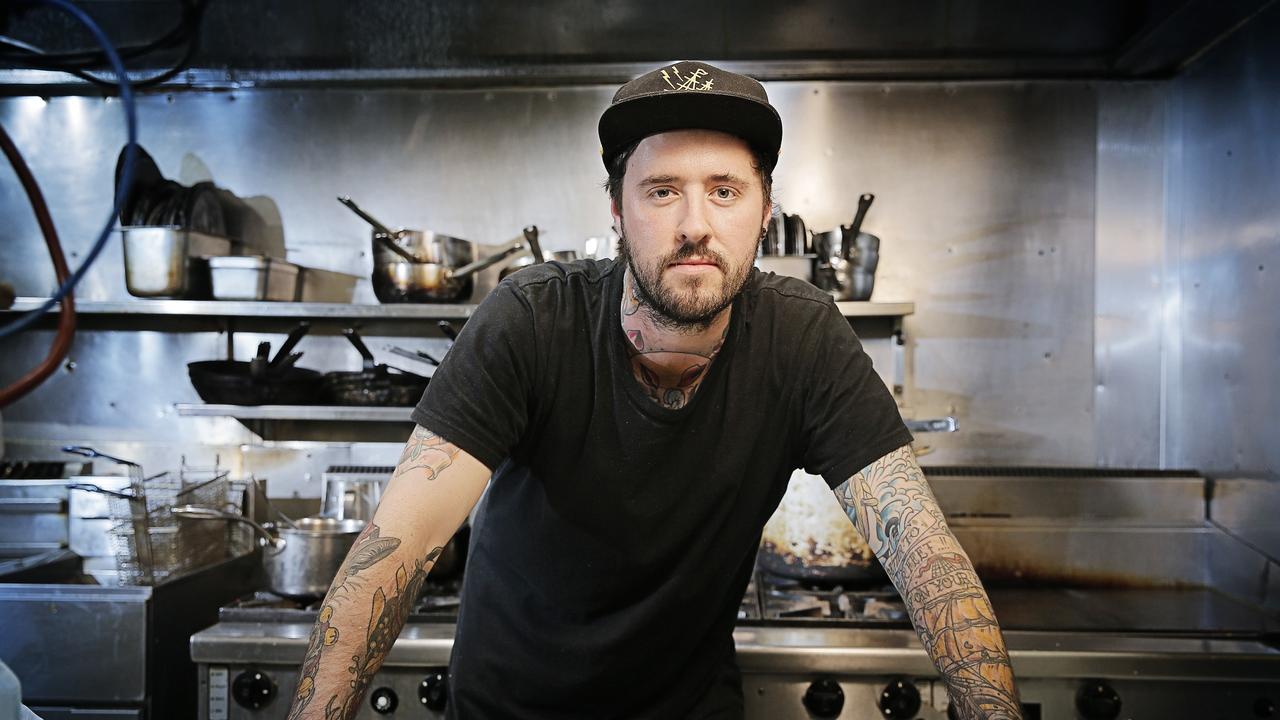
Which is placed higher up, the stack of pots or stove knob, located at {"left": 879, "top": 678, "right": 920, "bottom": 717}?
the stack of pots

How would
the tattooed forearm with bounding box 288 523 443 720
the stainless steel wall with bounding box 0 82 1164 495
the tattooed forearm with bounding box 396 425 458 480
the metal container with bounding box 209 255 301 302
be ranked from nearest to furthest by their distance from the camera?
the tattooed forearm with bounding box 288 523 443 720
the tattooed forearm with bounding box 396 425 458 480
the metal container with bounding box 209 255 301 302
the stainless steel wall with bounding box 0 82 1164 495

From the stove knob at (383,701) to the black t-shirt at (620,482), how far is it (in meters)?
0.58

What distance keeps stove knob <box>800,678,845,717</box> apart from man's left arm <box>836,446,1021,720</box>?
729 millimetres

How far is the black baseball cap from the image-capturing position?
1163 mm

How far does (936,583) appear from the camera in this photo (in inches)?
42.9

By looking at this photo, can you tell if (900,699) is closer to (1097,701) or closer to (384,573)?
(1097,701)

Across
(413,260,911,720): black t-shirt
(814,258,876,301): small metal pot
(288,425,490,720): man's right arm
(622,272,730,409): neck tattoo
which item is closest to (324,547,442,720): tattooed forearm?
(288,425,490,720): man's right arm

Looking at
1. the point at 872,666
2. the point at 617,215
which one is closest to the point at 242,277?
the point at 617,215

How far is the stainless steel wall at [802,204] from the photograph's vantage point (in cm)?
268

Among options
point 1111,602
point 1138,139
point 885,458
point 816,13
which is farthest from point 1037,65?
point 885,458

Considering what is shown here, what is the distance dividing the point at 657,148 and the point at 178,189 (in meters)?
2.06

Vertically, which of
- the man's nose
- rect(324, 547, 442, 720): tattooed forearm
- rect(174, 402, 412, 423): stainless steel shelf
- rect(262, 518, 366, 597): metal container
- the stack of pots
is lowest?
rect(262, 518, 366, 597): metal container

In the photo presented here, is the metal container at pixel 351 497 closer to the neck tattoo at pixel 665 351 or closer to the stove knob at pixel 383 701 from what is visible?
the stove knob at pixel 383 701

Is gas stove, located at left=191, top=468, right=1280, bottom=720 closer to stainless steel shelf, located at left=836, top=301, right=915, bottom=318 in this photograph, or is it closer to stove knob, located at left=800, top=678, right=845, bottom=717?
stove knob, located at left=800, top=678, right=845, bottom=717
